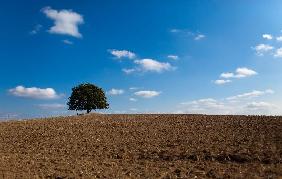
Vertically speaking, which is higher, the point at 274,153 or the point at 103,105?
the point at 103,105

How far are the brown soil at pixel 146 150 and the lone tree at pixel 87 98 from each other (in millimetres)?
33396

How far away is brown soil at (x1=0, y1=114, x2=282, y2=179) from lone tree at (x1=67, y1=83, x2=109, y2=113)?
110ft

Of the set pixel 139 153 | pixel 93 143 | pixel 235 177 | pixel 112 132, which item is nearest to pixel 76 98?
pixel 112 132

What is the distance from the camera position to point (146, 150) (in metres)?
36.3

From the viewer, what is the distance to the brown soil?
2805 centimetres

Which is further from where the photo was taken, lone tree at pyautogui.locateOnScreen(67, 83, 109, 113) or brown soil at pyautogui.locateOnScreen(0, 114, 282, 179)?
lone tree at pyautogui.locateOnScreen(67, 83, 109, 113)

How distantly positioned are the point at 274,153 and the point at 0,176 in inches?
749

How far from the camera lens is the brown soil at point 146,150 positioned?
28047 millimetres

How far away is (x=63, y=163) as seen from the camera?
31906mm

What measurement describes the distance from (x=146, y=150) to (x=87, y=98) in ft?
177

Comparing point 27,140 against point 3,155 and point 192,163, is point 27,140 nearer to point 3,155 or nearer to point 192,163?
point 3,155

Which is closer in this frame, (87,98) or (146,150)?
(146,150)

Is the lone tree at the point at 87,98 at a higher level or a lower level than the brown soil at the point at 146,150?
higher

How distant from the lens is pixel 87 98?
292 feet
